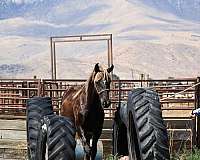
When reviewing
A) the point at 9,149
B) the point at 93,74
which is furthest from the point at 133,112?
the point at 9,149

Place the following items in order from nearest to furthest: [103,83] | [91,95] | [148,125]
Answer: [148,125] < [103,83] < [91,95]

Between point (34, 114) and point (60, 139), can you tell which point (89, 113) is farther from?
point (60, 139)

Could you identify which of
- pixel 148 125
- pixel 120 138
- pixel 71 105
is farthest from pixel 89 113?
pixel 148 125

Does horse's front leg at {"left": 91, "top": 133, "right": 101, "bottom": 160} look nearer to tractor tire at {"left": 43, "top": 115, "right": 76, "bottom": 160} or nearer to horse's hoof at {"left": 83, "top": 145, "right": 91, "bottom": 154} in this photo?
horse's hoof at {"left": 83, "top": 145, "right": 91, "bottom": 154}

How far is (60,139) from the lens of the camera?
4.66 meters

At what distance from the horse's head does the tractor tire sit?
2.54m

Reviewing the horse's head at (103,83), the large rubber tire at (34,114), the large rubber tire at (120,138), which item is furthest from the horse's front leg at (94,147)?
the large rubber tire at (34,114)

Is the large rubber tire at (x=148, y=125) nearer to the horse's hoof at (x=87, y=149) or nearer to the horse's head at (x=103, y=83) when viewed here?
the horse's head at (x=103, y=83)

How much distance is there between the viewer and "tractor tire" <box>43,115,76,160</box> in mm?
4566

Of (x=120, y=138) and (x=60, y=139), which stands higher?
(x=60, y=139)

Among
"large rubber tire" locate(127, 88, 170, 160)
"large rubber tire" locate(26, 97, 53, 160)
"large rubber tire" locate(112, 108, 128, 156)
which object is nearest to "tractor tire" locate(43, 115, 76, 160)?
"large rubber tire" locate(127, 88, 170, 160)

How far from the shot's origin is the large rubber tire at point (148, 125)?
4.72 m

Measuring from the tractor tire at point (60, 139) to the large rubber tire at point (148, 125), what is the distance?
63cm

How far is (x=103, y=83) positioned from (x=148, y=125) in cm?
283
